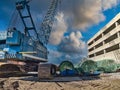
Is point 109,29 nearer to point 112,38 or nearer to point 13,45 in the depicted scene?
point 112,38

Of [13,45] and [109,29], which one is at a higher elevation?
[109,29]

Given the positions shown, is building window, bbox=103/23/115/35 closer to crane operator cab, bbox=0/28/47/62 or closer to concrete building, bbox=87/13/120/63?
concrete building, bbox=87/13/120/63

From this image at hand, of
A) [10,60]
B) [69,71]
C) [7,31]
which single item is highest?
[7,31]

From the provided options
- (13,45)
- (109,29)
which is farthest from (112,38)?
(13,45)

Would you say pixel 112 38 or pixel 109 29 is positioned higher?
Result: pixel 109 29

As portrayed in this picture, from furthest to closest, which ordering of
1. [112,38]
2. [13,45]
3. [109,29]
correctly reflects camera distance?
[109,29] → [112,38] → [13,45]

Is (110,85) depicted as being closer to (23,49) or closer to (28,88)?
(28,88)

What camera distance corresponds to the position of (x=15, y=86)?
2306 cm

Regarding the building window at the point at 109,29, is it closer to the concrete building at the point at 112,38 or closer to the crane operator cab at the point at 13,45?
the concrete building at the point at 112,38

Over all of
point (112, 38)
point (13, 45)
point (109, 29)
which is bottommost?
point (13, 45)

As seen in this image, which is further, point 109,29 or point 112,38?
point 109,29

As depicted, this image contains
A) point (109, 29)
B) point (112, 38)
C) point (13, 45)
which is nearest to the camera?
point (13, 45)

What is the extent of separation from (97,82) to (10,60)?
34592 mm

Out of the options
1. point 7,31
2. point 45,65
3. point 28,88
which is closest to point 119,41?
point 7,31
